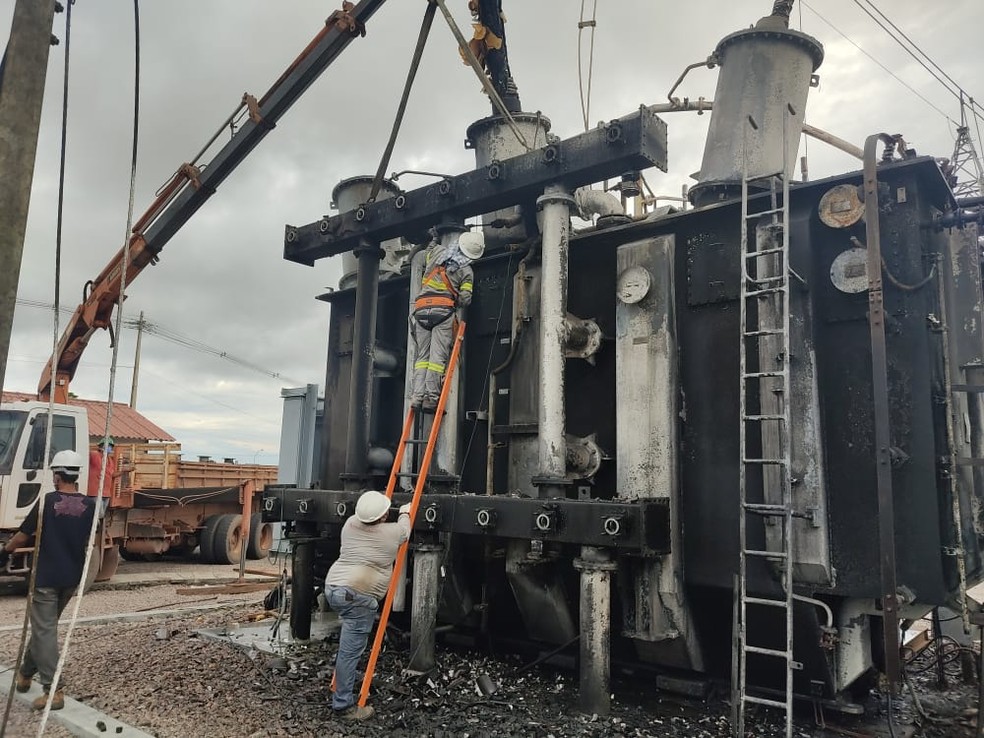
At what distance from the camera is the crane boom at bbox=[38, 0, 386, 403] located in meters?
9.35

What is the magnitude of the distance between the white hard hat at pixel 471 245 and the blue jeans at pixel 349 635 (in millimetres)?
3090

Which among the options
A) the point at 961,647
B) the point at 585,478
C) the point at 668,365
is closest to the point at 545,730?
the point at 585,478

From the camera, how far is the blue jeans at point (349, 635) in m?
5.11

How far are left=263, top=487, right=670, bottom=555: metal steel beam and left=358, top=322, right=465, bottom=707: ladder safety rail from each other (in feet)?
0.63

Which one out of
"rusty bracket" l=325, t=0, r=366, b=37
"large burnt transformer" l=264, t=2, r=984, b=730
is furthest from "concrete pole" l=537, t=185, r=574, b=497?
"rusty bracket" l=325, t=0, r=366, b=37

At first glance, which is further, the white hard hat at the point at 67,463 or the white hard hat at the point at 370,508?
the white hard hat at the point at 67,463

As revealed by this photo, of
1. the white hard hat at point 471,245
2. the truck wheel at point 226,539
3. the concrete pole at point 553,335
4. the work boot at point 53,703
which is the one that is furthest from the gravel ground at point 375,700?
the truck wheel at point 226,539

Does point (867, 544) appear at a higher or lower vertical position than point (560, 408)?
lower

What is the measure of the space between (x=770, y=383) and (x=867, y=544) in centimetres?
128

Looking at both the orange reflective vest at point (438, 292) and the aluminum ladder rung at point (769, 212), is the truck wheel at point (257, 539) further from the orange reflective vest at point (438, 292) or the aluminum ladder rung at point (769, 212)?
the aluminum ladder rung at point (769, 212)

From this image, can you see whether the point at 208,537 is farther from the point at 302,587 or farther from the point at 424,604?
the point at 424,604

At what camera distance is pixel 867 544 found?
498 cm

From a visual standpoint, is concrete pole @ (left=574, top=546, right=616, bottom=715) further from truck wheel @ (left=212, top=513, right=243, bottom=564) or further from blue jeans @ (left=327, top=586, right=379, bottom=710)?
truck wheel @ (left=212, top=513, right=243, bottom=564)

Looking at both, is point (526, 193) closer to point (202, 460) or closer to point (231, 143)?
point (231, 143)
